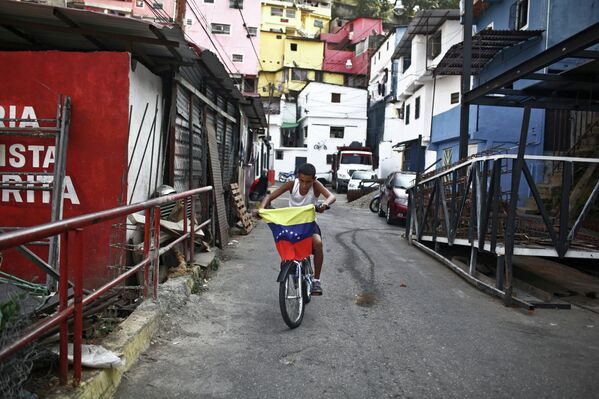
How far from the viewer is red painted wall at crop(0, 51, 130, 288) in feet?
18.2

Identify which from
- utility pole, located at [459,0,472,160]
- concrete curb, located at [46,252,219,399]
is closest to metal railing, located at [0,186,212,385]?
concrete curb, located at [46,252,219,399]

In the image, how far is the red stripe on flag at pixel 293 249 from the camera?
16.6ft

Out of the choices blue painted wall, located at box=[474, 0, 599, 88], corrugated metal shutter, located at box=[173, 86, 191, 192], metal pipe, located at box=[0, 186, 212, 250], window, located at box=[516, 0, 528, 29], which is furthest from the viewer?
window, located at box=[516, 0, 528, 29]

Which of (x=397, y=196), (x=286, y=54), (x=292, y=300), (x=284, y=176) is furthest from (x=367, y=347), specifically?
(x=286, y=54)

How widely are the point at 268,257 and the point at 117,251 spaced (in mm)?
3443

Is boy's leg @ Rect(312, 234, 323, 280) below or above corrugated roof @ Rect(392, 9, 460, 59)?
below

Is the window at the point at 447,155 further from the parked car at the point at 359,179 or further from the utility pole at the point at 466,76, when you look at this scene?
the utility pole at the point at 466,76

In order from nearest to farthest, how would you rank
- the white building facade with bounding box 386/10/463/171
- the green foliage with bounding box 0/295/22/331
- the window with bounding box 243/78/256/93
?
the green foliage with bounding box 0/295/22/331 → the white building facade with bounding box 386/10/463/171 → the window with bounding box 243/78/256/93

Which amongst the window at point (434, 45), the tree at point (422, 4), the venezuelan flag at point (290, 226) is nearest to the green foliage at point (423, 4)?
the tree at point (422, 4)

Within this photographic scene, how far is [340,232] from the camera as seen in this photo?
Result: 42.4ft

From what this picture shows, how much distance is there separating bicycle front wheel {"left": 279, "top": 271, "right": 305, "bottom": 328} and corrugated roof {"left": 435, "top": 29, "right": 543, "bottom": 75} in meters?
11.0

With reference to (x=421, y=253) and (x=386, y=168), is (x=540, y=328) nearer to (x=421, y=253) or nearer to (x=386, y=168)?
(x=421, y=253)

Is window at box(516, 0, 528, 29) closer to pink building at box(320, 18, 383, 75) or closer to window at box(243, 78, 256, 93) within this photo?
window at box(243, 78, 256, 93)

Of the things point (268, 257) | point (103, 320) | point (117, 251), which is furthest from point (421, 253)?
point (103, 320)
